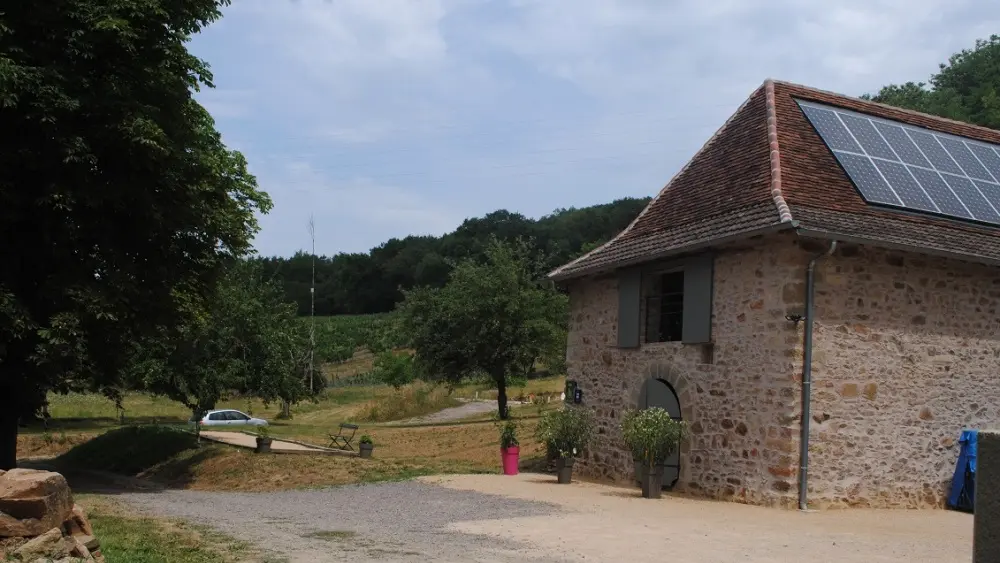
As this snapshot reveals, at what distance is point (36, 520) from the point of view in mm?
6996

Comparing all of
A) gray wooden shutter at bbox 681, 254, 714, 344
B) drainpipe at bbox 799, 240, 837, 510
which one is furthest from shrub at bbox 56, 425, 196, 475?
drainpipe at bbox 799, 240, 837, 510

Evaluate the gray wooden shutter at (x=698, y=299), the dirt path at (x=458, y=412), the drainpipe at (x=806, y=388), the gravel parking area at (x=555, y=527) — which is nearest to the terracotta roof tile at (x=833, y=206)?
the drainpipe at (x=806, y=388)

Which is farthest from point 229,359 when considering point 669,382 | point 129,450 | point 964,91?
point 964,91

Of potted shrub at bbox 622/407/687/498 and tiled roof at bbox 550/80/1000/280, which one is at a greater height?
tiled roof at bbox 550/80/1000/280

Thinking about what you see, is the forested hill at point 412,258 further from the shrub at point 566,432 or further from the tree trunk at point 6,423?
the tree trunk at point 6,423

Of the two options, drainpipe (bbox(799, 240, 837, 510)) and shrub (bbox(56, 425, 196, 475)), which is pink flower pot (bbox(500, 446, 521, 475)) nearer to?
drainpipe (bbox(799, 240, 837, 510))

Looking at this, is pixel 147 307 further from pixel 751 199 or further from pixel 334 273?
pixel 334 273

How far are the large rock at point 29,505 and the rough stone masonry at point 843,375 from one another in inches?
359

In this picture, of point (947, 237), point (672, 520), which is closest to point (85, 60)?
point (672, 520)

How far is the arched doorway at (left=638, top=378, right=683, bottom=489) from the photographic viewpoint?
14.5 metres

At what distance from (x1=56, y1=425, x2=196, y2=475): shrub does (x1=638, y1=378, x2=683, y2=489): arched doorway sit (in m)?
12.8

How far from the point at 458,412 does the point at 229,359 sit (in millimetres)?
18058

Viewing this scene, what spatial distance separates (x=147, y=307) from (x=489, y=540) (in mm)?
8949

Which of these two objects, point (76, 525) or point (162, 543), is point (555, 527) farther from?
point (76, 525)
